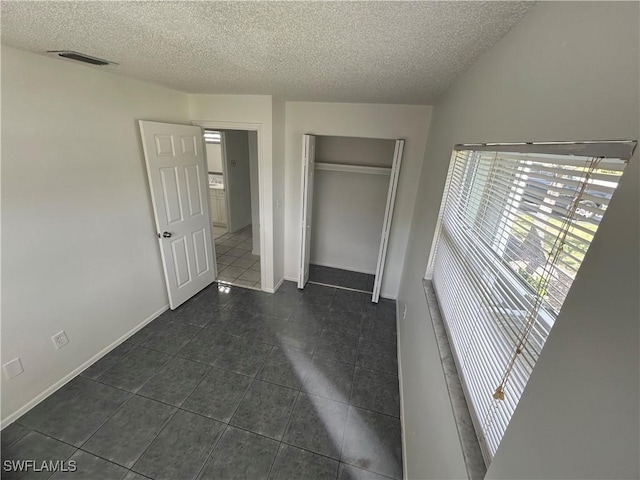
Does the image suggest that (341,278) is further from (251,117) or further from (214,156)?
(214,156)

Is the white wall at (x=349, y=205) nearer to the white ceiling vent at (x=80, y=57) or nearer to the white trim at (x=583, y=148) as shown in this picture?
the white ceiling vent at (x=80, y=57)

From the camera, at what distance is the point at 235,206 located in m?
5.26

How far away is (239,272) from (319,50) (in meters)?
3.12

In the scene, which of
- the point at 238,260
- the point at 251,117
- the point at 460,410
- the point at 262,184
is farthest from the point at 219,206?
the point at 460,410

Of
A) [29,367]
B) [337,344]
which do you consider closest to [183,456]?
[29,367]

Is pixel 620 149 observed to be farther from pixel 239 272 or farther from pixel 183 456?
pixel 239 272

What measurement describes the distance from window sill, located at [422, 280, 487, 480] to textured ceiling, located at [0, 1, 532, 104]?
1341mm

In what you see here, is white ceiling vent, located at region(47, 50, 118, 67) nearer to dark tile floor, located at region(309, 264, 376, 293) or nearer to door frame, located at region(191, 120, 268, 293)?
door frame, located at region(191, 120, 268, 293)

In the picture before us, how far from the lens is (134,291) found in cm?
249

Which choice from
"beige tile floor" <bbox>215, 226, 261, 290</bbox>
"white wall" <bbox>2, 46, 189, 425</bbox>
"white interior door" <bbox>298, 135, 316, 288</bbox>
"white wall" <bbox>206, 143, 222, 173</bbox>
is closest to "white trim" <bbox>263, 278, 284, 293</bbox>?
"beige tile floor" <bbox>215, 226, 261, 290</bbox>

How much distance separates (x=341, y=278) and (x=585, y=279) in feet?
11.1

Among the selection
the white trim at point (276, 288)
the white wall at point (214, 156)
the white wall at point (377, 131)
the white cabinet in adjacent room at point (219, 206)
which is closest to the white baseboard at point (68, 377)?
the white trim at point (276, 288)

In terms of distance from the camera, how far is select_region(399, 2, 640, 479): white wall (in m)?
0.41

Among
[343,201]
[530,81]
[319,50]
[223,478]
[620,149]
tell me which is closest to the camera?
[620,149]
